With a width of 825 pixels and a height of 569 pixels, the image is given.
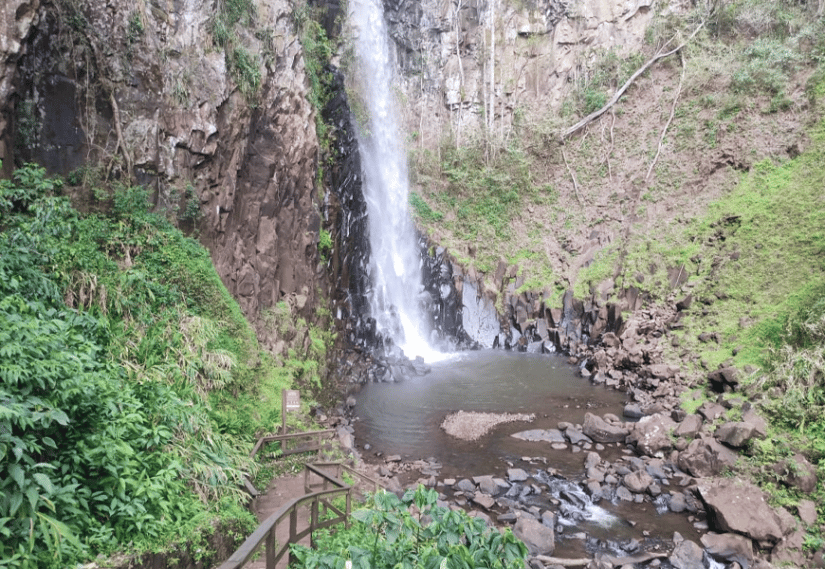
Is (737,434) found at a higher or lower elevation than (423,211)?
lower

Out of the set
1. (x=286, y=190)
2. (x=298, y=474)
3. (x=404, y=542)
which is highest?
(x=286, y=190)

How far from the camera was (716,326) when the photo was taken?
1466cm

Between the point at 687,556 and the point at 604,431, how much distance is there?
173 inches

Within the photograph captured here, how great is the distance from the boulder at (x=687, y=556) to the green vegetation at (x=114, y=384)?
20.6 ft

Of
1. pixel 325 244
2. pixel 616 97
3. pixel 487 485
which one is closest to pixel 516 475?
pixel 487 485

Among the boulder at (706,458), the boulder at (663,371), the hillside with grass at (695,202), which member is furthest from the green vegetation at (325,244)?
the boulder at (706,458)

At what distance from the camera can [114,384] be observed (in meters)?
5.23

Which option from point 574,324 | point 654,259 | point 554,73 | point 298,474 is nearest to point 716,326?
point 654,259

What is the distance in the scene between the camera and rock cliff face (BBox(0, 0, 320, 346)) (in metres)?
7.76

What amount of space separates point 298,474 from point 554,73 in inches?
1101

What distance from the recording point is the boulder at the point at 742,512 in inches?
270

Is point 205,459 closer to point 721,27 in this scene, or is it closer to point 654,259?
point 654,259

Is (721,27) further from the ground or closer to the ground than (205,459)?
further from the ground

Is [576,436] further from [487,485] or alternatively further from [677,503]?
[487,485]
